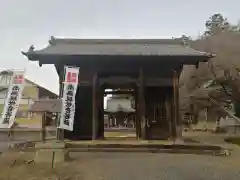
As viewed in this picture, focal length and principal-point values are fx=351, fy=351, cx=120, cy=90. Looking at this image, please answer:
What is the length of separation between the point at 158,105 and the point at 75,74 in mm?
6335

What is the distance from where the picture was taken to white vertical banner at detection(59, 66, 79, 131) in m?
12.3

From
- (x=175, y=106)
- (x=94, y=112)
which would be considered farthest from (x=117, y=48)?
(x=175, y=106)

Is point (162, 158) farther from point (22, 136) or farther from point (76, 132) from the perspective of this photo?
point (22, 136)

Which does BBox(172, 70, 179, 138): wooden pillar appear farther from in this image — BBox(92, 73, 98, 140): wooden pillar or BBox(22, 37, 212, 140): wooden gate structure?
BBox(92, 73, 98, 140): wooden pillar

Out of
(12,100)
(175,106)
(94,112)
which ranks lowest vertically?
(94,112)

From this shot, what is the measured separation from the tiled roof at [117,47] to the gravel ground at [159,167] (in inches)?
219

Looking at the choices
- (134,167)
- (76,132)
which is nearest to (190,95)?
(76,132)

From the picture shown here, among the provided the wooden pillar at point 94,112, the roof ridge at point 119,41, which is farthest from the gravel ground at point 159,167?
the roof ridge at point 119,41

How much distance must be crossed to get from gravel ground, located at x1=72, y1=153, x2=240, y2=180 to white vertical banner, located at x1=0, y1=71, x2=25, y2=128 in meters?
3.17

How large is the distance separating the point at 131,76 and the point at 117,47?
2.21 meters

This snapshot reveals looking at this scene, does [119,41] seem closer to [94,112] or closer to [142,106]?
[142,106]

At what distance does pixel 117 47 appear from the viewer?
18797 millimetres

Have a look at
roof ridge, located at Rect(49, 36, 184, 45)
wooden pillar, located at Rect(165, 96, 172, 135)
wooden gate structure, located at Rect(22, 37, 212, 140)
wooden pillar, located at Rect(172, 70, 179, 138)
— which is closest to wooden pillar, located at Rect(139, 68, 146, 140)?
wooden gate structure, located at Rect(22, 37, 212, 140)

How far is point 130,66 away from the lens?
1717cm
